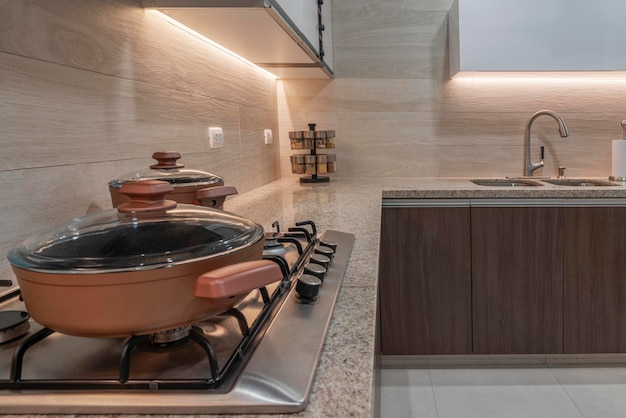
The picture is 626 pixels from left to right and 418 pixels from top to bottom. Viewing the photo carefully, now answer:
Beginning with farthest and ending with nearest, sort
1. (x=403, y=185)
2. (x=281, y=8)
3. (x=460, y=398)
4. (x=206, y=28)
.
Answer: (x=403, y=185) < (x=460, y=398) < (x=206, y=28) < (x=281, y=8)

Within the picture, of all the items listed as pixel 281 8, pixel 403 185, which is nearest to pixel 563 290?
pixel 403 185

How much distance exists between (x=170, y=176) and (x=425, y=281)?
153cm

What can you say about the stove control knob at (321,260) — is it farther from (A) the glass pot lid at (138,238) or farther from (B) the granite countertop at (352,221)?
(A) the glass pot lid at (138,238)

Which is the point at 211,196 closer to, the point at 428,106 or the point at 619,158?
the point at 428,106

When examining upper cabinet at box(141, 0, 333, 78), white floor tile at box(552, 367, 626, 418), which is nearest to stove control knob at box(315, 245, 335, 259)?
upper cabinet at box(141, 0, 333, 78)

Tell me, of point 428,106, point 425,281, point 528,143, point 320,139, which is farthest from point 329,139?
point 528,143

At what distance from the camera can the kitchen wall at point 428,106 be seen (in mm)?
2660

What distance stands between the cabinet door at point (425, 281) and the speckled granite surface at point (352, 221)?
0.12 metres

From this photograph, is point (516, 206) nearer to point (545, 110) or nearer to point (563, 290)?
point (563, 290)

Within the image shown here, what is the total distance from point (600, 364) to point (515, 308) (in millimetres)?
495

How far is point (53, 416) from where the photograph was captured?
464 millimetres

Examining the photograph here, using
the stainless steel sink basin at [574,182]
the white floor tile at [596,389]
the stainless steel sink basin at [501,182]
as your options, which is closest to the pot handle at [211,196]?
the white floor tile at [596,389]

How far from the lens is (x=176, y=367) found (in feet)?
1.71

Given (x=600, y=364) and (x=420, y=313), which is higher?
(x=420, y=313)
